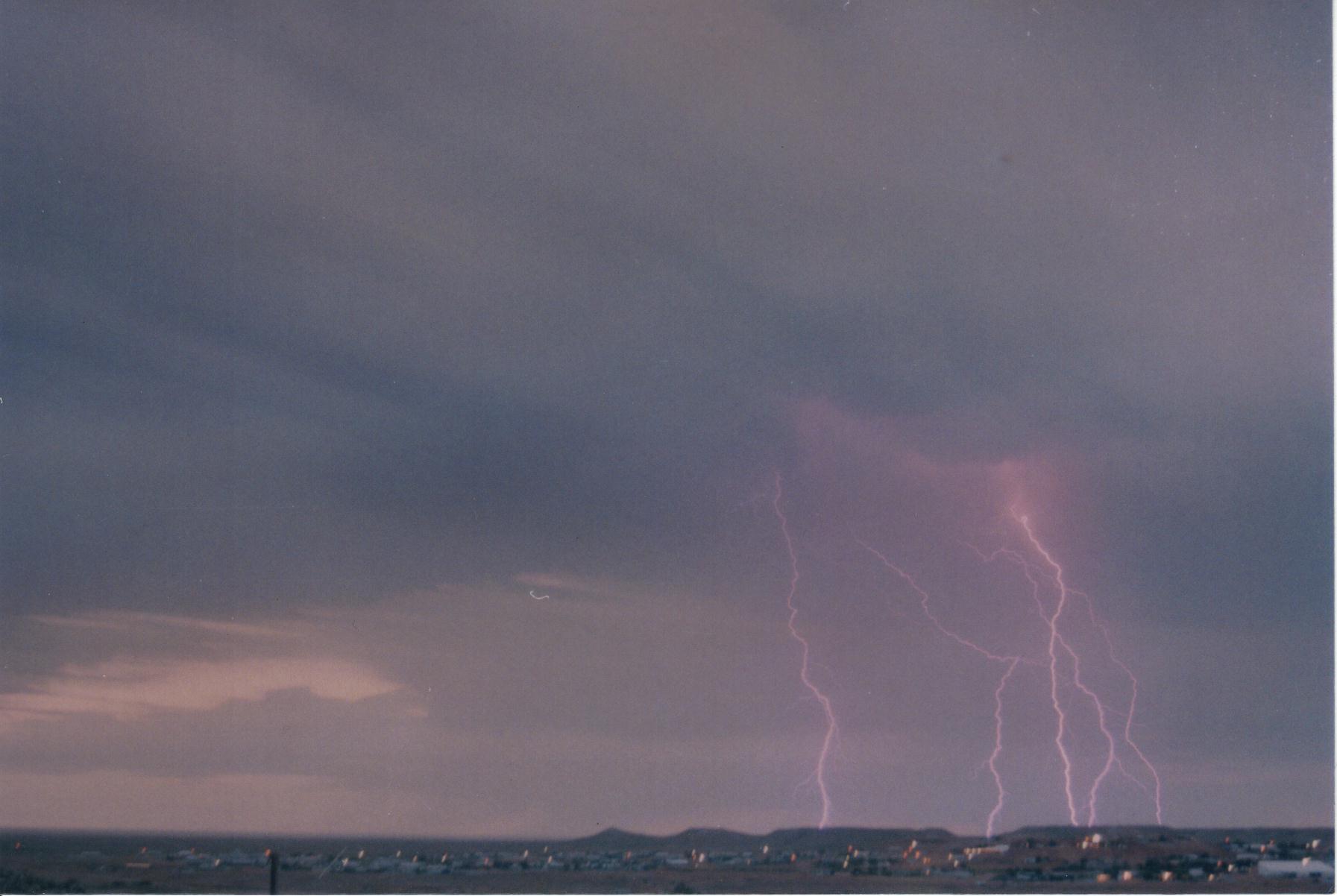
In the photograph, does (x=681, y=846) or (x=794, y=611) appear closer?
(x=794, y=611)

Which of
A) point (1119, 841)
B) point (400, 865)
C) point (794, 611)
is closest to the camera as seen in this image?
point (794, 611)

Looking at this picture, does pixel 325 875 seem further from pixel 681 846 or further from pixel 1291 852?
pixel 1291 852

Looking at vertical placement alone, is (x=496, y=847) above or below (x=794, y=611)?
below

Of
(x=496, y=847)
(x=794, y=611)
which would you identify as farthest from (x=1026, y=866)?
(x=496, y=847)

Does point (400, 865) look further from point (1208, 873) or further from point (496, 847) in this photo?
point (1208, 873)

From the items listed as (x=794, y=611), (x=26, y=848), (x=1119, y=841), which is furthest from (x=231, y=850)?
(x=1119, y=841)

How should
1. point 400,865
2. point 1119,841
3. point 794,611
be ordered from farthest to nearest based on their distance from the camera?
point 400,865 → point 1119,841 → point 794,611
